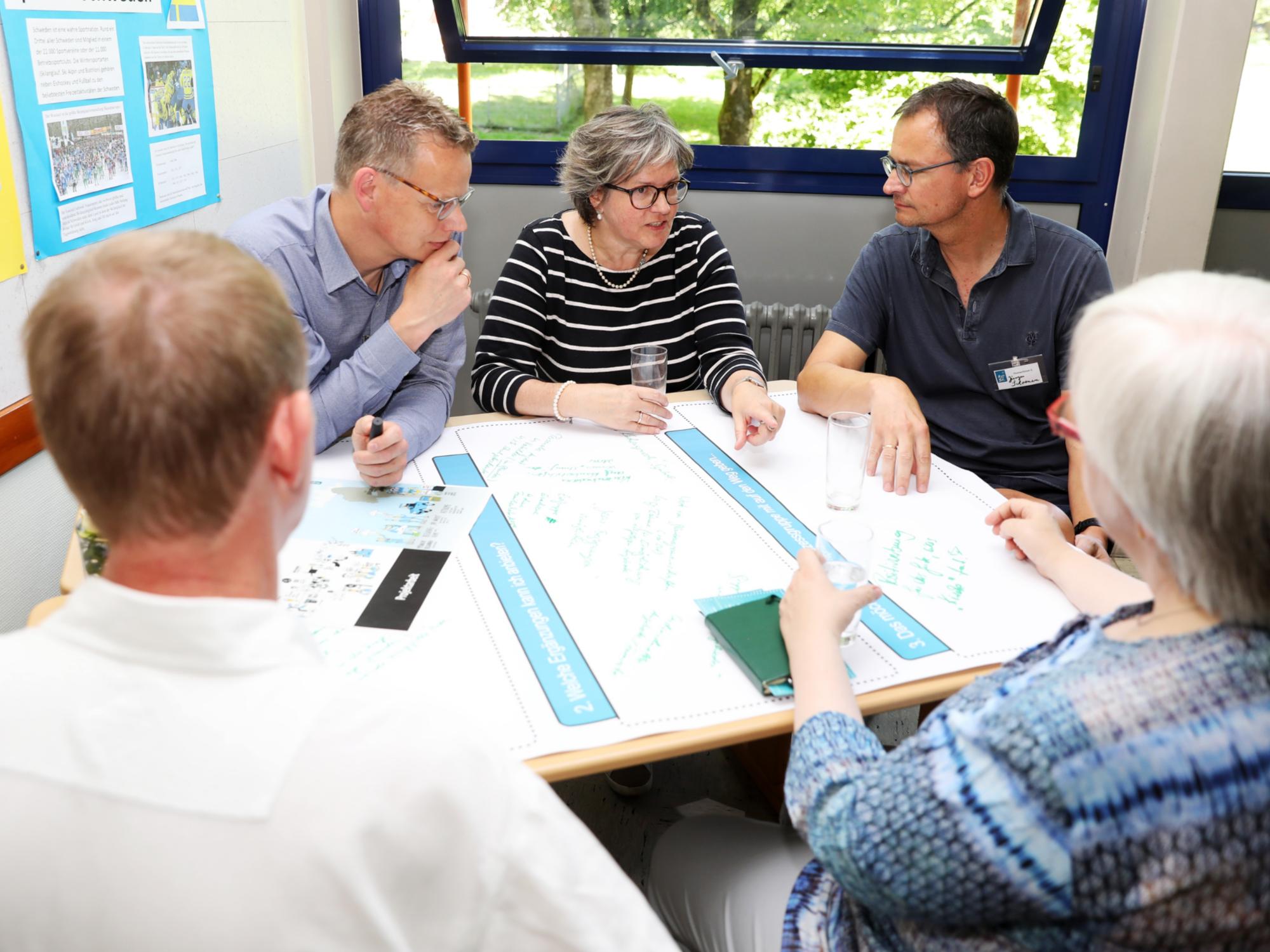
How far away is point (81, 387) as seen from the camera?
0.68 m

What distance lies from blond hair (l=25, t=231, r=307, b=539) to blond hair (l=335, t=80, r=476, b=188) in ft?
4.20

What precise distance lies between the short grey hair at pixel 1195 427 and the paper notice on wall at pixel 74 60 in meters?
1.95

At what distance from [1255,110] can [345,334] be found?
301 centimetres

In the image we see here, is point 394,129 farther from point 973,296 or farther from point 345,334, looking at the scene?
point 973,296

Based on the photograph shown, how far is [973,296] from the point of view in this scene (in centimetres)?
227

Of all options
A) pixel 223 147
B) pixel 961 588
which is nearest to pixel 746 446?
pixel 961 588

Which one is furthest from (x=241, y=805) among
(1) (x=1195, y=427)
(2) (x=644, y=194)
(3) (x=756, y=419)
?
(2) (x=644, y=194)

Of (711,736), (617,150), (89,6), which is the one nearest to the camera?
(711,736)

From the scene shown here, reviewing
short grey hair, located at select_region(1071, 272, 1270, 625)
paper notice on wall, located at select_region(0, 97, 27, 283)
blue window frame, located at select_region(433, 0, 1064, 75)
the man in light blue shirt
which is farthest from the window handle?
short grey hair, located at select_region(1071, 272, 1270, 625)

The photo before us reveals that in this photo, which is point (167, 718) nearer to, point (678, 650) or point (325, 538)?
point (678, 650)

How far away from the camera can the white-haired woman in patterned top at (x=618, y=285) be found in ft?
7.37

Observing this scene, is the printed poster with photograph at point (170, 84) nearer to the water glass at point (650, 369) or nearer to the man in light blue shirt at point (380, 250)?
the man in light blue shirt at point (380, 250)

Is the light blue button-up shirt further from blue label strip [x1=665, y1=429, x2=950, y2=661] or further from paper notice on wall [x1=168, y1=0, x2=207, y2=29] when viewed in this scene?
paper notice on wall [x1=168, y1=0, x2=207, y2=29]

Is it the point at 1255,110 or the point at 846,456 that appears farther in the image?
the point at 1255,110
